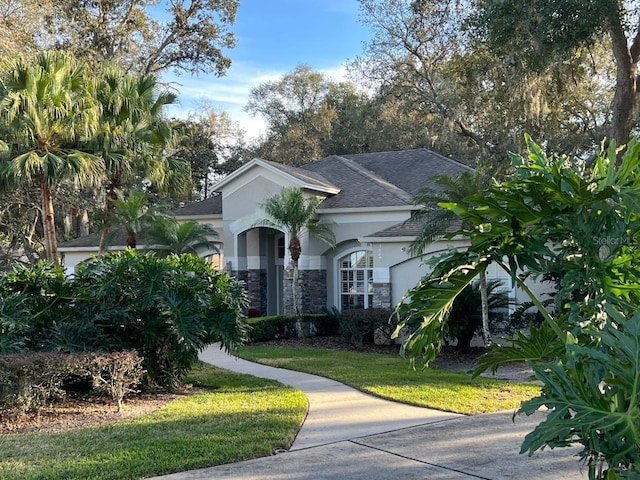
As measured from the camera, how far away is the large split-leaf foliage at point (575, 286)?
3264mm

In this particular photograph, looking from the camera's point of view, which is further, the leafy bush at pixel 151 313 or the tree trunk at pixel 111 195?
the tree trunk at pixel 111 195

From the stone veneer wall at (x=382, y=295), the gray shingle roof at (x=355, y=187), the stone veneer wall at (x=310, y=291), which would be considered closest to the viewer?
the stone veneer wall at (x=382, y=295)

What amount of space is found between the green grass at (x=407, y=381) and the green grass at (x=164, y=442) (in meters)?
1.75

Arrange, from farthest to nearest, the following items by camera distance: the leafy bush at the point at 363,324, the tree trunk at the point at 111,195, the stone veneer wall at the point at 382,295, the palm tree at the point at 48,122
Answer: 1. the tree trunk at the point at 111,195
2. the stone veneer wall at the point at 382,295
3. the leafy bush at the point at 363,324
4. the palm tree at the point at 48,122

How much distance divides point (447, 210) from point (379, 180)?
9606 mm

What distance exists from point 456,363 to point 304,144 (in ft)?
84.5

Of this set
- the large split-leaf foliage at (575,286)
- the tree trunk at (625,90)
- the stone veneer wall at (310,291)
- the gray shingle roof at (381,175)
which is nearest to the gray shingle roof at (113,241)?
the stone veneer wall at (310,291)

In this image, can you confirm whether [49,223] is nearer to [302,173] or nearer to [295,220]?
[295,220]

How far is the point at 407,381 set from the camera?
37.3 ft

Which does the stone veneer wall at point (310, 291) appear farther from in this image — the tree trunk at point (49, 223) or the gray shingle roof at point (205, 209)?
Result: the tree trunk at point (49, 223)

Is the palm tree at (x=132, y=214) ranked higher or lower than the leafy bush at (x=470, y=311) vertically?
higher

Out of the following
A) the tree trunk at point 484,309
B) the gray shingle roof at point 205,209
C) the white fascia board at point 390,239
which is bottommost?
the tree trunk at point 484,309

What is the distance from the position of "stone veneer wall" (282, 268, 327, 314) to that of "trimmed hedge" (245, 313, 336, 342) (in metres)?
0.64

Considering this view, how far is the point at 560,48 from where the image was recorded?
1452 cm
